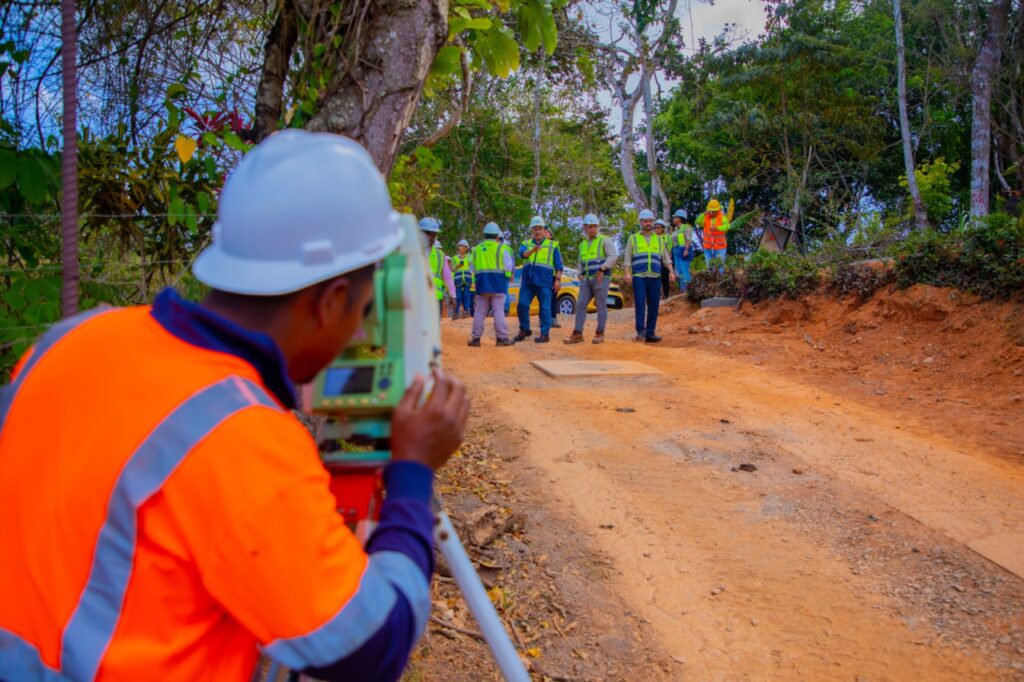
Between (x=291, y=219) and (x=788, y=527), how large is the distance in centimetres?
386

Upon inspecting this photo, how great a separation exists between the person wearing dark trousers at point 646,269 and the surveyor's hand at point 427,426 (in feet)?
32.1

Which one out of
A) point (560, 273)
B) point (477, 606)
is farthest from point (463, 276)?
point (477, 606)

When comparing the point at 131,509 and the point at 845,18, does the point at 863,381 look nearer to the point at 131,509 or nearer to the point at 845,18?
the point at 131,509

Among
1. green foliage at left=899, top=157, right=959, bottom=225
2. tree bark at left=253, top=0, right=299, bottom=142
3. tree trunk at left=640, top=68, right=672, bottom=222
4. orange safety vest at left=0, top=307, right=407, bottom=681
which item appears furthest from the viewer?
tree trunk at left=640, top=68, right=672, bottom=222

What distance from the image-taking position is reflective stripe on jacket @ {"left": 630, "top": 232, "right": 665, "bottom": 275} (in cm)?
1084

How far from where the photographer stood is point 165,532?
1.06m

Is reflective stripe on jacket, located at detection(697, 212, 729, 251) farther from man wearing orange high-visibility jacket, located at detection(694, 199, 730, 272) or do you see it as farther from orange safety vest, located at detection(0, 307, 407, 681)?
orange safety vest, located at detection(0, 307, 407, 681)

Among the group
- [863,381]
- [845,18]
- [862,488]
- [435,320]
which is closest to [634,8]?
[845,18]

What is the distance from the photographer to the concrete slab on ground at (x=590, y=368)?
830cm

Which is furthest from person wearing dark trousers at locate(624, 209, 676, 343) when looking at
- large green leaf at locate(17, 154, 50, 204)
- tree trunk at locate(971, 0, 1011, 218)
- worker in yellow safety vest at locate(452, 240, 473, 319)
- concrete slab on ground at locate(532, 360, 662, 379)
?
large green leaf at locate(17, 154, 50, 204)

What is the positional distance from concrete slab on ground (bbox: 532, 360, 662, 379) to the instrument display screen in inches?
273

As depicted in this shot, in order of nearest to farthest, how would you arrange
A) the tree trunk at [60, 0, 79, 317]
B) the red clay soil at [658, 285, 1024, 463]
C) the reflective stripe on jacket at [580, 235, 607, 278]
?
1. the tree trunk at [60, 0, 79, 317]
2. the red clay soil at [658, 285, 1024, 463]
3. the reflective stripe on jacket at [580, 235, 607, 278]

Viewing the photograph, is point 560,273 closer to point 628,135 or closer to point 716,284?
point 716,284

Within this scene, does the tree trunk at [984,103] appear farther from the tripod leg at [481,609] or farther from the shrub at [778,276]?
the tripod leg at [481,609]
